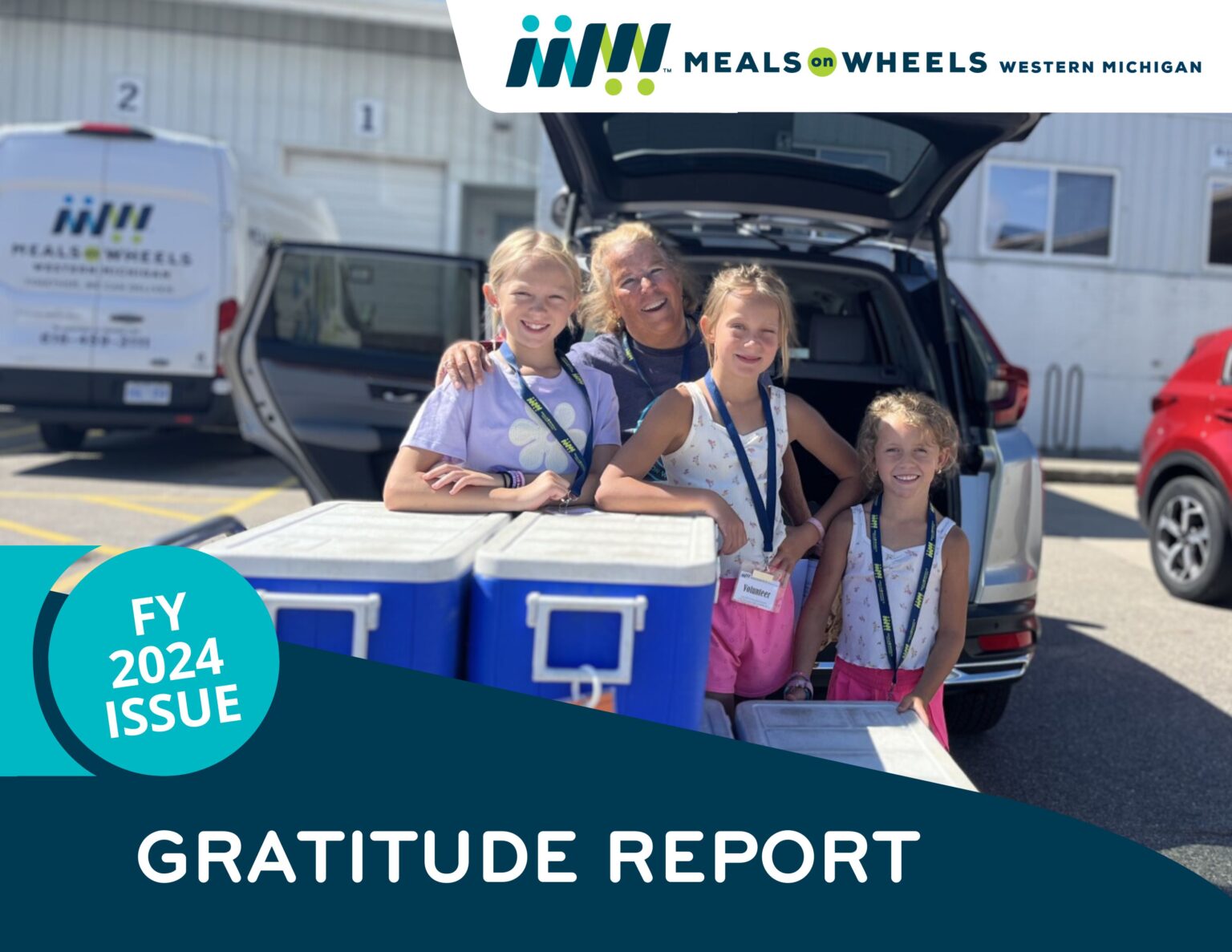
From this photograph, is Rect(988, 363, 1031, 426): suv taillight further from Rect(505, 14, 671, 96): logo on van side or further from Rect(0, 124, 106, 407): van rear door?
Rect(0, 124, 106, 407): van rear door

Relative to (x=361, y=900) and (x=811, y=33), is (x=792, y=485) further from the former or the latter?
(x=361, y=900)

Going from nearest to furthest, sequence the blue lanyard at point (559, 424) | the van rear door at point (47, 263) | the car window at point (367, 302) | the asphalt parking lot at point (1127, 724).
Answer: the blue lanyard at point (559, 424) → the asphalt parking lot at point (1127, 724) → the car window at point (367, 302) → the van rear door at point (47, 263)

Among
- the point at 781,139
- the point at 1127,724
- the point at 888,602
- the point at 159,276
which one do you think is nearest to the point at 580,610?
the point at 888,602

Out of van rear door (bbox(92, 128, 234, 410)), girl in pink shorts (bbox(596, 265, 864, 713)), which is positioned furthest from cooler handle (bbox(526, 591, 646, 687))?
van rear door (bbox(92, 128, 234, 410))

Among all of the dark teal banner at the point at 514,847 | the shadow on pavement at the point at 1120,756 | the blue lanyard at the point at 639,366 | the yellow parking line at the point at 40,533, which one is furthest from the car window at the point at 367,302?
the dark teal banner at the point at 514,847

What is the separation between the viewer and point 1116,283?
14219 millimetres

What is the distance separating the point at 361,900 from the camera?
70.8 inches

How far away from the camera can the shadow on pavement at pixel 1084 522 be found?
9.11m

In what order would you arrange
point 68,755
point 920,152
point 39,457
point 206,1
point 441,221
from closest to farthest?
point 68,755 < point 920,152 < point 39,457 < point 206,1 < point 441,221

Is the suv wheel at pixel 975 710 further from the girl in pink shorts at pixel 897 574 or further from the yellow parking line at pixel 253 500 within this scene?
the yellow parking line at pixel 253 500

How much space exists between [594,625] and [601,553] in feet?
0.41

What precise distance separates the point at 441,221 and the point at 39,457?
6.78 m

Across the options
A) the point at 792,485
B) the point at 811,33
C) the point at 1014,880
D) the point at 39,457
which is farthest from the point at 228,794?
the point at 39,457

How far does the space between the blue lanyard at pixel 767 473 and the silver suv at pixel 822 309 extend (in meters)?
0.57
